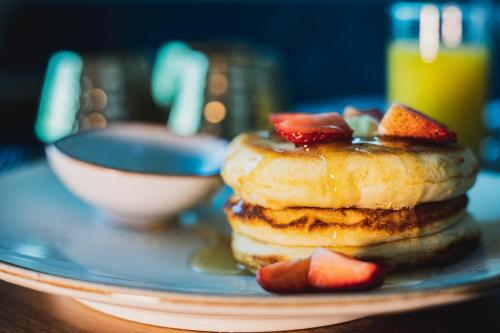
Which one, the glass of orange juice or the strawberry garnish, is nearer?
the strawberry garnish

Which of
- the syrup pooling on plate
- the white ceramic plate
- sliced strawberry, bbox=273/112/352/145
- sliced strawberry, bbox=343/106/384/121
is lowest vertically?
the syrup pooling on plate

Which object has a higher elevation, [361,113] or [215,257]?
[361,113]

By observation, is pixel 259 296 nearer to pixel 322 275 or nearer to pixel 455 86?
pixel 322 275

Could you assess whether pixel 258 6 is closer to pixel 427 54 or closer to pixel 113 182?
pixel 427 54

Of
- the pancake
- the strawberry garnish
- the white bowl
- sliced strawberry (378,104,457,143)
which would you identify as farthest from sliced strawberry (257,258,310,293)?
the white bowl

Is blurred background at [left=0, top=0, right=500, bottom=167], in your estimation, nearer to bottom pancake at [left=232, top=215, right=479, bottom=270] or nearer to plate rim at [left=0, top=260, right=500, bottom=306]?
bottom pancake at [left=232, top=215, right=479, bottom=270]

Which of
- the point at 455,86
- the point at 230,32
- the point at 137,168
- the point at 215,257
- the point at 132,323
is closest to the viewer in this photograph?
the point at 132,323

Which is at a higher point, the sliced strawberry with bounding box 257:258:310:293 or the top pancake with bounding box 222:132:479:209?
the top pancake with bounding box 222:132:479:209

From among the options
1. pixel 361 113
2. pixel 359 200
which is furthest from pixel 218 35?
pixel 359 200
